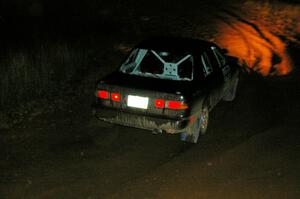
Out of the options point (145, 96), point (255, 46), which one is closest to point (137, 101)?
point (145, 96)

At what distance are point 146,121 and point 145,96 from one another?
1.31ft

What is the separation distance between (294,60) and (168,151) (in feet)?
27.2

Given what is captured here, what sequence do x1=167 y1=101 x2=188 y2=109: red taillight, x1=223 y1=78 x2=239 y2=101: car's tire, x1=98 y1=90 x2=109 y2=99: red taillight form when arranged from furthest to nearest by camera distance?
x1=223 y1=78 x2=239 y2=101: car's tire < x1=98 y1=90 x2=109 y2=99: red taillight < x1=167 y1=101 x2=188 y2=109: red taillight

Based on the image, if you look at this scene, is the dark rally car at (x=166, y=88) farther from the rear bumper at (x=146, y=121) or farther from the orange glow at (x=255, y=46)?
the orange glow at (x=255, y=46)

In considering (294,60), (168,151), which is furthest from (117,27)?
(168,151)

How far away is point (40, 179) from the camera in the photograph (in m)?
6.34

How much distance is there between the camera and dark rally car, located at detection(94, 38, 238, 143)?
732 centimetres

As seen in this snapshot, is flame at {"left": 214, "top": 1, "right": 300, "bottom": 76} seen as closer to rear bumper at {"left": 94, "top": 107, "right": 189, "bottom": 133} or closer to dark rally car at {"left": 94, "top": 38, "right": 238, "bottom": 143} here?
dark rally car at {"left": 94, "top": 38, "right": 238, "bottom": 143}

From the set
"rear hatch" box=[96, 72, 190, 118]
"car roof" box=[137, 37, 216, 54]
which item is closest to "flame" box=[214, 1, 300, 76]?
"car roof" box=[137, 37, 216, 54]

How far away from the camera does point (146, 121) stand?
24.2 ft

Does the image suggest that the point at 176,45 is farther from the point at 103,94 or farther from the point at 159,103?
the point at 103,94

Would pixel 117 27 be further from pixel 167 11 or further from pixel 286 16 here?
pixel 286 16

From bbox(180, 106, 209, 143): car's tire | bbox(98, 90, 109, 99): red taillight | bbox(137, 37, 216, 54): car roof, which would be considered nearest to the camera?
bbox(98, 90, 109, 99): red taillight

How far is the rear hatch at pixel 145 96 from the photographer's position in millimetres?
7277
